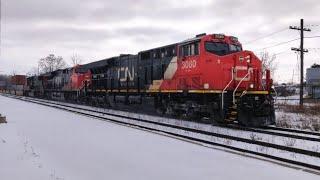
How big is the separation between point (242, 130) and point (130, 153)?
6641 mm

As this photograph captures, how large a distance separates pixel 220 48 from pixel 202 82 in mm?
1690

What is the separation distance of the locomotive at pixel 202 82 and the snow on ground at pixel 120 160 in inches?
178

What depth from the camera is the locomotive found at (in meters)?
17.1

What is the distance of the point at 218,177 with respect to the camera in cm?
802

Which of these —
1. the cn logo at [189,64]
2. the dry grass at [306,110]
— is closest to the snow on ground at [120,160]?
the cn logo at [189,64]

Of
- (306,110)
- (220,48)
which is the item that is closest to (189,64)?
(220,48)

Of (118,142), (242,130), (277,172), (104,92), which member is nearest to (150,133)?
(118,142)

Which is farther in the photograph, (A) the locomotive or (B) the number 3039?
(B) the number 3039

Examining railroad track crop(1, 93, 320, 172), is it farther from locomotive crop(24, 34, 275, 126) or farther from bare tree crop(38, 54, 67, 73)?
bare tree crop(38, 54, 67, 73)

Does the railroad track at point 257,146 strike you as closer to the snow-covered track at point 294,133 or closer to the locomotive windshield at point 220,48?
the snow-covered track at point 294,133

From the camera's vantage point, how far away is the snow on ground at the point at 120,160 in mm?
8188

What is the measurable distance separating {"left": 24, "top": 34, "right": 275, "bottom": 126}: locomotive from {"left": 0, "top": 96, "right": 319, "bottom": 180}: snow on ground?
4.52m

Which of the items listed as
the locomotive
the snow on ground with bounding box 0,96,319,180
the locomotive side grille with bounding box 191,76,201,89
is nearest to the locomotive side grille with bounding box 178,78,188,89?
the locomotive

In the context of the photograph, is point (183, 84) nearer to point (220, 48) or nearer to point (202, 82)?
point (202, 82)
